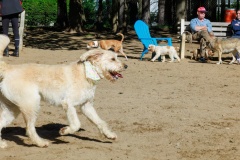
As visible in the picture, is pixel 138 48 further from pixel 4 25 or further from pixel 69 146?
pixel 69 146

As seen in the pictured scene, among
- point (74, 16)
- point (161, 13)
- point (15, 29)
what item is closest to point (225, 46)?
point (15, 29)

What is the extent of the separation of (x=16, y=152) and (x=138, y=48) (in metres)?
13.3

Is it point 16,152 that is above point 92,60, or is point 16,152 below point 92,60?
below

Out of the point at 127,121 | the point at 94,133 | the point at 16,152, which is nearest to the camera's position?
the point at 16,152

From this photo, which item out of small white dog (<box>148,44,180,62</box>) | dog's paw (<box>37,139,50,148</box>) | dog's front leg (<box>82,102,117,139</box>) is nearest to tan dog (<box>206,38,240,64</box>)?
small white dog (<box>148,44,180,62</box>)

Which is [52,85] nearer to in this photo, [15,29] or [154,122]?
[154,122]

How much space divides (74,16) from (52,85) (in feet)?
59.4

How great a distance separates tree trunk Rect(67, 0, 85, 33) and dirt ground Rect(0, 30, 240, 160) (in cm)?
1118

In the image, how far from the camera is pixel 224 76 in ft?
42.0

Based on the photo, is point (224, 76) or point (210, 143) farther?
point (224, 76)

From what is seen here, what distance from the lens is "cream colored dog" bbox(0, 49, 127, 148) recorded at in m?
6.23

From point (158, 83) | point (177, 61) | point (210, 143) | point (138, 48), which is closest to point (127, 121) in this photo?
point (210, 143)

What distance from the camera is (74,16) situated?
79.4ft

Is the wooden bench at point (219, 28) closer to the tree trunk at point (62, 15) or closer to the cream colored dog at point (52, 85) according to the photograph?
the cream colored dog at point (52, 85)
